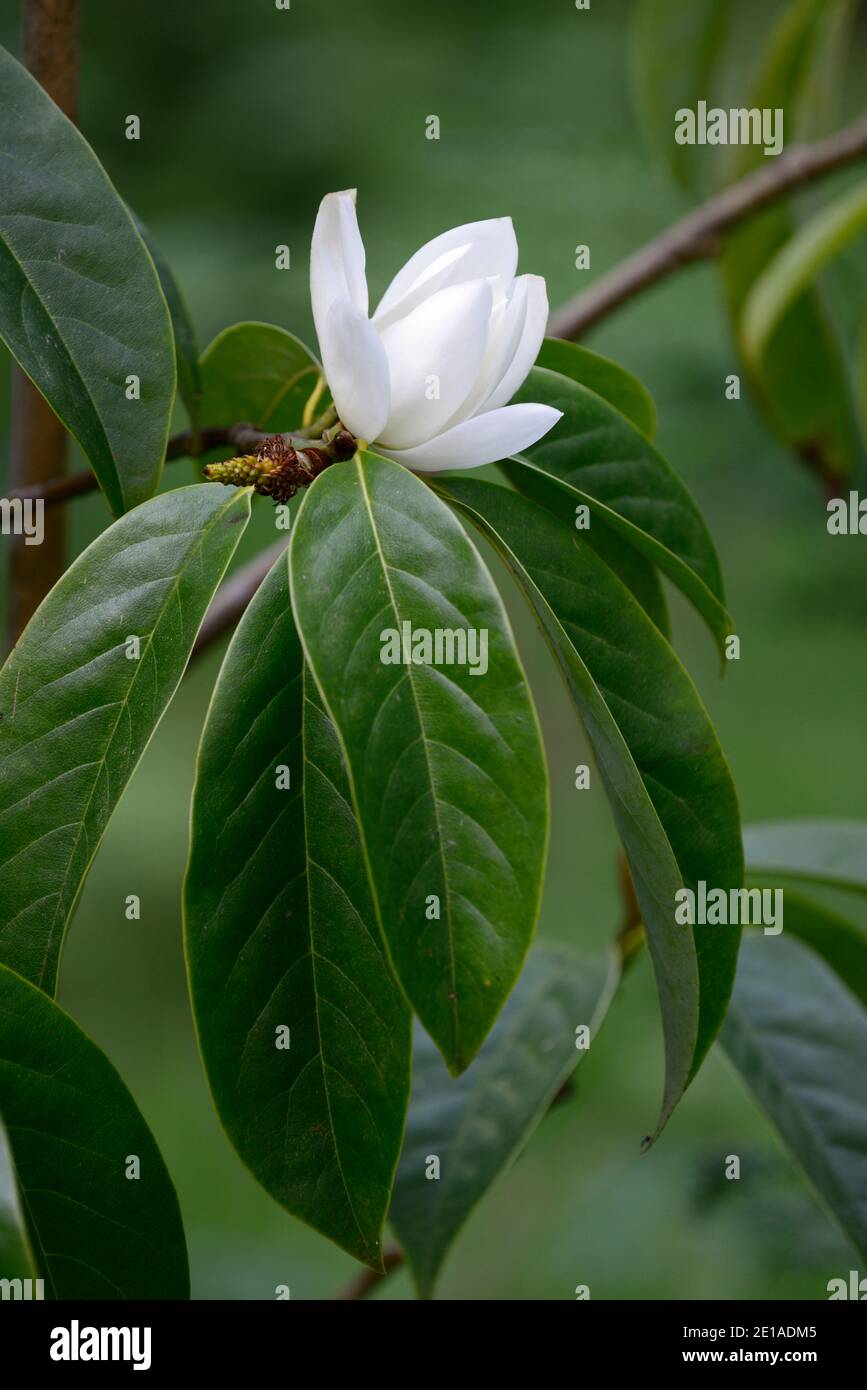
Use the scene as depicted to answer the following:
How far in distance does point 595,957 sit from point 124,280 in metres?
0.53

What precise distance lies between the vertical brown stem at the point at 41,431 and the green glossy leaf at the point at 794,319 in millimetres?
640

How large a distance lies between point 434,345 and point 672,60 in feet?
2.86

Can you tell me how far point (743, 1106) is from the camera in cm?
184

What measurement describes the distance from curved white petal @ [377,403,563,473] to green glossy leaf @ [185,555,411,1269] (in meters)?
0.08

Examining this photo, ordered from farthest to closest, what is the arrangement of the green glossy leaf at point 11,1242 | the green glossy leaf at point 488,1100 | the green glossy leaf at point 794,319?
the green glossy leaf at point 794,319
the green glossy leaf at point 488,1100
the green glossy leaf at point 11,1242

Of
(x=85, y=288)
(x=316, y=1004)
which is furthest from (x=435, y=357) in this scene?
(x=316, y=1004)

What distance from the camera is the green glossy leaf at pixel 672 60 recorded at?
1.17m

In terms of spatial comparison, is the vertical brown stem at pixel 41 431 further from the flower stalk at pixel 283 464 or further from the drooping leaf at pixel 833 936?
the drooping leaf at pixel 833 936

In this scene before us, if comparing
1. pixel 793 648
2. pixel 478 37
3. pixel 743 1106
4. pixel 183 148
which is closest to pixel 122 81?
pixel 183 148

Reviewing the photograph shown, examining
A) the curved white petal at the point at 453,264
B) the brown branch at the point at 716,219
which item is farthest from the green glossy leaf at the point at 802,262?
the curved white petal at the point at 453,264

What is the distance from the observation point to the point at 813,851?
0.85 metres

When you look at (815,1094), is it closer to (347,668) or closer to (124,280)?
(347,668)

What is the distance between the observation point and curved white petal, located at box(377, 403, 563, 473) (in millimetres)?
486

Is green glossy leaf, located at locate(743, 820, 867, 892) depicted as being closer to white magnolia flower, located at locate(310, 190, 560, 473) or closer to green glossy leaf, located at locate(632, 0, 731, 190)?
white magnolia flower, located at locate(310, 190, 560, 473)
